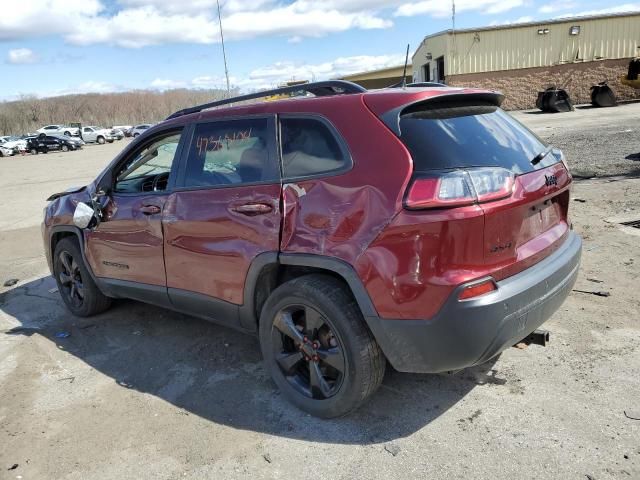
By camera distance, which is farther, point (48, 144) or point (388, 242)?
point (48, 144)

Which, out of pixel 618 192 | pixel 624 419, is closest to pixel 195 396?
pixel 624 419

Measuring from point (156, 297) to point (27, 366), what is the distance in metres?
1.15

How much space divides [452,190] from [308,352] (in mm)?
1280

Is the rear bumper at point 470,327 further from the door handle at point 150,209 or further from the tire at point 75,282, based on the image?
the tire at point 75,282

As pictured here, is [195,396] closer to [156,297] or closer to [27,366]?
[156,297]

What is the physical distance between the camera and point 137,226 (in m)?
4.06

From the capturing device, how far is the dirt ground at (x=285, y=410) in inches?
107

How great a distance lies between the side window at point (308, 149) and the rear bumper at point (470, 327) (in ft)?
2.86

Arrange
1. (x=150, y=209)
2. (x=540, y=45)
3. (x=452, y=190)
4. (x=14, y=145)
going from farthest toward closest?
(x=14, y=145) < (x=540, y=45) < (x=150, y=209) < (x=452, y=190)

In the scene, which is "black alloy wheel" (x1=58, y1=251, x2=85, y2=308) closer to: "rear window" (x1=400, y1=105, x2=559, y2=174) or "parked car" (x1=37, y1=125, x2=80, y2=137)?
"rear window" (x1=400, y1=105, x2=559, y2=174)

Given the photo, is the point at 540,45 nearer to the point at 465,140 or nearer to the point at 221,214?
the point at 465,140

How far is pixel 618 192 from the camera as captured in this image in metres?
7.82

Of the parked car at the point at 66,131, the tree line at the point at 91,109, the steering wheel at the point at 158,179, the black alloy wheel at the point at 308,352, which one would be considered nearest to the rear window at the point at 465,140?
the black alloy wheel at the point at 308,352

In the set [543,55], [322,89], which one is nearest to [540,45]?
[543,55]
